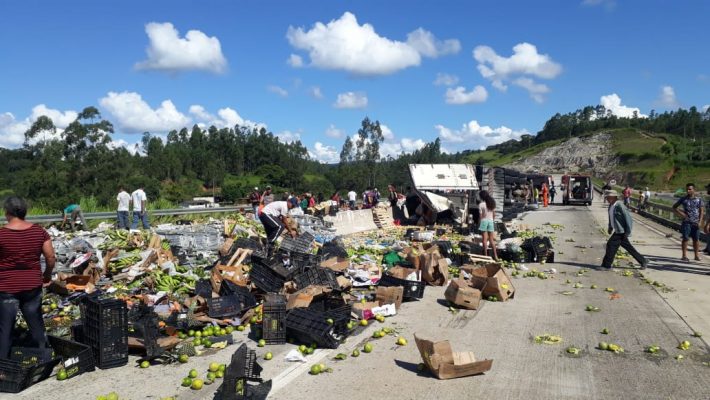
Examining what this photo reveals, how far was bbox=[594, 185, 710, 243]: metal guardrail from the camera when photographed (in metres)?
22.6

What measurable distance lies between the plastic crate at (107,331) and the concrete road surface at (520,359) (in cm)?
20

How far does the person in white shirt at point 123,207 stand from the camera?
17.9 meters

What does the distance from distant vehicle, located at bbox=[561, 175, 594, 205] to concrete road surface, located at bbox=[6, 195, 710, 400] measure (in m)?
31.7

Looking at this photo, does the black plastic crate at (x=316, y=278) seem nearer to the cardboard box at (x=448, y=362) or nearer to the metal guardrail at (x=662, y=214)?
the cardboard box at (x=448, y=362)

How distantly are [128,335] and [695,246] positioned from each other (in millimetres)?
13228

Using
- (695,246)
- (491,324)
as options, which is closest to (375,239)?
(695,246)

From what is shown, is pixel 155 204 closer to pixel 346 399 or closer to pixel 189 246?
pixel 189 246

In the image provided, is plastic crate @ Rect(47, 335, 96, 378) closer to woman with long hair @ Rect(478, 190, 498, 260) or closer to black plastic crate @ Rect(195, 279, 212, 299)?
black plastic crate @ Rect(195, 279, 212, 299)

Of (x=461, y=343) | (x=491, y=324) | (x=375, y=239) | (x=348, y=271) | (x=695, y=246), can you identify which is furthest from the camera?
(x=375, y=239)

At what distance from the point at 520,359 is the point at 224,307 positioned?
4242 millimetres

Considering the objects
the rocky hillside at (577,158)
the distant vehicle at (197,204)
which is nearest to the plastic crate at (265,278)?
the distant vehicle at (197,204)

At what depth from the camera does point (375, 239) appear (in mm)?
18516

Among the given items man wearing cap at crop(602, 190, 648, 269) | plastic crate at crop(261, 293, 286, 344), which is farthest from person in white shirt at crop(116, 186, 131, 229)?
man wearing cap at crop(602, 190, 648, 269)

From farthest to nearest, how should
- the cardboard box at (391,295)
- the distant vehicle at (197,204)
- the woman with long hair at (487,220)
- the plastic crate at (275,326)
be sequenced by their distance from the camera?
the distant vehicle at (197,204) < the woman with long hair at (487,220) < the cardboard box at (391,295) < the plastic crate at (275,326)
